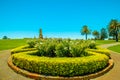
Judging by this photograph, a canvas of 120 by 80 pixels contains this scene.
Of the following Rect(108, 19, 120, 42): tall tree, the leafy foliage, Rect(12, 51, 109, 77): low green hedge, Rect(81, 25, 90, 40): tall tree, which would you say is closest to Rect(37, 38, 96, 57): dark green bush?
Rect(12, 51, 109, 77): low green hedge

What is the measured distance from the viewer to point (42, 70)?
11.6 metres

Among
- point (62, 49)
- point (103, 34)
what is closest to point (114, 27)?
point (103, 34)

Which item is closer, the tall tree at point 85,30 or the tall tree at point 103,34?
the tall tree at point 85,30

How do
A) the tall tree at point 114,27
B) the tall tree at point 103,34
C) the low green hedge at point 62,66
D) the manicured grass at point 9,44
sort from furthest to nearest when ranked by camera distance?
the tall tree at point 103,34 → the tall tree at point 114,27 → the manicured grass at point 9,44 → the low green hedge at point 62,66

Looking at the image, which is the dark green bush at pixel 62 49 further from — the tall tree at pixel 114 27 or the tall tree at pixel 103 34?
the tall tree at pixel 103 34

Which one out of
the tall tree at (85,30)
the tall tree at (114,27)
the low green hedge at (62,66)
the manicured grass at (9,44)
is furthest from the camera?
the tall tree at (85,30)

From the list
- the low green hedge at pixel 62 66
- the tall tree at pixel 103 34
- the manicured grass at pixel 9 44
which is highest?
the tall tree at pixel 103 34

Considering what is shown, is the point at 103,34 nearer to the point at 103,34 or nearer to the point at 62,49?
the point at 103,34

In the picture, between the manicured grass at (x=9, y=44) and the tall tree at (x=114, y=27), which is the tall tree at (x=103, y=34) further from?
the manicured grass at (x=9, y=44)

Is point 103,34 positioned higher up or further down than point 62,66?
higher up

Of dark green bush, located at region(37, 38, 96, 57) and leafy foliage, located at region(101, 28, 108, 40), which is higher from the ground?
leafy foliage, located at region(101, 28, 108, 40)

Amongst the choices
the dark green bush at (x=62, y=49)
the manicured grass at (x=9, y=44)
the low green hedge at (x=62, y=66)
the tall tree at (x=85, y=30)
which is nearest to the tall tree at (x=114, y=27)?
the tall tree at (x=85, y=30)

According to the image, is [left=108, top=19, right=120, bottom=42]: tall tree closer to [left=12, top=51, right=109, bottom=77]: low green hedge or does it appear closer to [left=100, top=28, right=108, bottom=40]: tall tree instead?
[left=100, top=28, right=108, bottom=40]: tall tree

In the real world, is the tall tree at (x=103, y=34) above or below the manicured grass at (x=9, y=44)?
above
